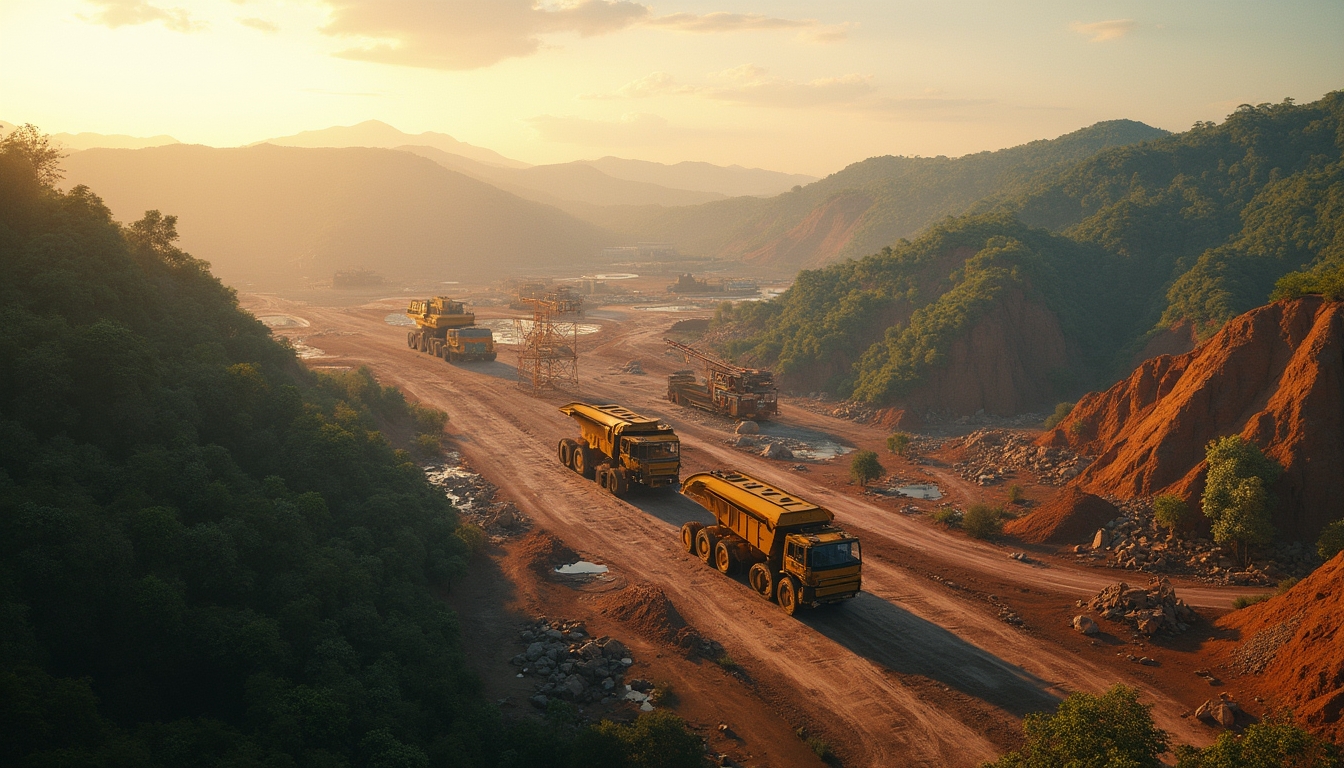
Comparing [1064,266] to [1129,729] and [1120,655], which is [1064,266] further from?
[1129,729]

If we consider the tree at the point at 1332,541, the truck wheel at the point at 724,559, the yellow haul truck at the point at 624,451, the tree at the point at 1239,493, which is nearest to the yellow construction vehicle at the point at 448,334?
the yellow haul truck at the point at 624,451

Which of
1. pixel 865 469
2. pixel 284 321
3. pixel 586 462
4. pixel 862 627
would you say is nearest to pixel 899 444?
pixel 865 469

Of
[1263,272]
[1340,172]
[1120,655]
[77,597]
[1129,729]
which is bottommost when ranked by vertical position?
[1120,655]

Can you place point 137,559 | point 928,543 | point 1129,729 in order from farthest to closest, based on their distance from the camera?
point 928,543
point 137,559
point 1129,729

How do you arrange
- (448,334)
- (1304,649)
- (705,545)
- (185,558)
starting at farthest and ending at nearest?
(448,334) < (705,545) < (1304,649) < (185,558)

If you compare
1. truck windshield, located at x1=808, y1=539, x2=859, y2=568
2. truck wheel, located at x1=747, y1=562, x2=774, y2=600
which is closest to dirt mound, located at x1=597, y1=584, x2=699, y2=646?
truck wheel, located at x1=747, y1=562, x2=774, y2=600

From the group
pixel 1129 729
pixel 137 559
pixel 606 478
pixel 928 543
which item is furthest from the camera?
pixel 606 478

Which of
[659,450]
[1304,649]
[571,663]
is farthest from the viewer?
[659,450]

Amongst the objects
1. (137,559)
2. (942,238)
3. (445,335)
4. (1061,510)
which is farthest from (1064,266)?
(137,559)

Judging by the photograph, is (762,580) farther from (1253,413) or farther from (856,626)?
(1253,413)
